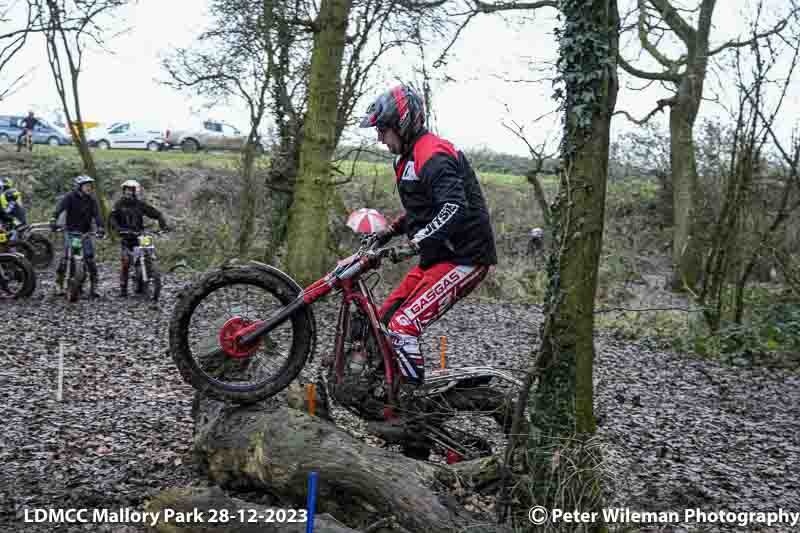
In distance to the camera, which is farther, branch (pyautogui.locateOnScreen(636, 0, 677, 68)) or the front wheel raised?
branch (pyautogui.locateOnScreen(636, 0, 677, 68))

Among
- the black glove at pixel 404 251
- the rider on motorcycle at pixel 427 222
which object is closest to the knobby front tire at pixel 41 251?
the rider on motorcycle at pixel 427 222

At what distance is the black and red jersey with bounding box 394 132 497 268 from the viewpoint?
432 centimetres

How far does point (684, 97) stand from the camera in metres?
18.2

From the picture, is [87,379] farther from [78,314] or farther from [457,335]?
[457,335]

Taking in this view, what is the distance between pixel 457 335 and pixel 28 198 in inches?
698

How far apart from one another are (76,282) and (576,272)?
33.6 ft

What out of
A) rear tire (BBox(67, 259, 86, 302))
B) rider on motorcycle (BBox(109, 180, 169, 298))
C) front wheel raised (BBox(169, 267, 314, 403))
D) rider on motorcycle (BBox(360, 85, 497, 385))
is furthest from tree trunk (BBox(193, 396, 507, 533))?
rider on motorcycle (BBox(109, 180, 169, 298))

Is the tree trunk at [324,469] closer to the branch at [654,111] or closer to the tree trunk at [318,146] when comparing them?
the tree trunk at [318,146]

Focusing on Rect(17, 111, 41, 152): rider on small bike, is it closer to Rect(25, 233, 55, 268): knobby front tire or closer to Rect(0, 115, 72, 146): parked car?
Rect(0, 115, 72, 146): parked car

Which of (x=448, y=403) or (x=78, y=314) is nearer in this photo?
(x=448, y=403)

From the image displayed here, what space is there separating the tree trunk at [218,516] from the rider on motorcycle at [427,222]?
140 cm

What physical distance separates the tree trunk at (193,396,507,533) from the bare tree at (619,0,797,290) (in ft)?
46.1

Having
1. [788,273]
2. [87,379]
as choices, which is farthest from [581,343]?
[788,273]

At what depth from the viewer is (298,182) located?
12.0 m
